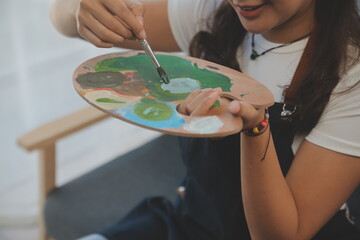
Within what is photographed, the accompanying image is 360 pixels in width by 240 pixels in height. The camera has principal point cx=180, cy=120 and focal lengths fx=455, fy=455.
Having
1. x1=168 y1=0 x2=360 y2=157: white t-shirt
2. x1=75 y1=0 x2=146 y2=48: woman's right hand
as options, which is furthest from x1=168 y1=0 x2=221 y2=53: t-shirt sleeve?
x1=75 y1=0 x2=146 y2=48: woman's right hand

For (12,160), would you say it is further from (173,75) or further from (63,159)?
(173,75)

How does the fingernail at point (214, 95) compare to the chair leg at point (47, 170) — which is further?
the chair leg at point (47, 170)

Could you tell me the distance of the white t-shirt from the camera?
0.84 metres

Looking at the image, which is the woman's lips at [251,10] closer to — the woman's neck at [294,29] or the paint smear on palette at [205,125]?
the woman's neck at [294,29]

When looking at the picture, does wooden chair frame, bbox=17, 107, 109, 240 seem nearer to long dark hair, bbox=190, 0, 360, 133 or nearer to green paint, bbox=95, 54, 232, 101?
green paint, bbox=95, 54, 232, 101

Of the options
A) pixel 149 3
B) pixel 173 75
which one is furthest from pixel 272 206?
pixel 149 3

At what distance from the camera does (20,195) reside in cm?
197

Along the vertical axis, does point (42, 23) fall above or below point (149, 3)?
below

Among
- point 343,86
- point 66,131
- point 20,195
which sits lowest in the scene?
point 20,195

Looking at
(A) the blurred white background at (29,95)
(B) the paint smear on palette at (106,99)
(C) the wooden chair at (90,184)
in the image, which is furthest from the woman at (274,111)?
(A) the blurred white background at (29,95)

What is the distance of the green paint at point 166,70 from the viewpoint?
2.50ft

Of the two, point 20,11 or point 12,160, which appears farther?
point 12,160

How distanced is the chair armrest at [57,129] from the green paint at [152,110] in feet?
2.01

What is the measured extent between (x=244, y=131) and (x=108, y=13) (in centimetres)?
32
